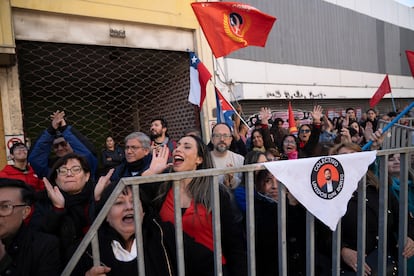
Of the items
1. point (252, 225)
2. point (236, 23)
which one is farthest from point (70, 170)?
point (236, 23)

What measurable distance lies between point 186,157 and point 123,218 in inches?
27.5

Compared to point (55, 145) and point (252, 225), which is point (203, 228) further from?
point (55, 145)

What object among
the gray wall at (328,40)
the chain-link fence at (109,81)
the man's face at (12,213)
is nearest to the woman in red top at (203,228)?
the man's face at (12,213)

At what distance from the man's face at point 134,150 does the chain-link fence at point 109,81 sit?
233 centimetres

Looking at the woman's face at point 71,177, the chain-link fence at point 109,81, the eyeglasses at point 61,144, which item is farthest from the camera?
the chain-link fence at point 109,81

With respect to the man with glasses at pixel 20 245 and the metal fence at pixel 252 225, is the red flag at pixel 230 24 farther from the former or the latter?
the man with glasses at pixel 20 245

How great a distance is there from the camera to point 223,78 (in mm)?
6531

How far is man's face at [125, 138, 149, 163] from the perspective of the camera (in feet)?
8.45

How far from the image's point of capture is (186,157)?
1977mm

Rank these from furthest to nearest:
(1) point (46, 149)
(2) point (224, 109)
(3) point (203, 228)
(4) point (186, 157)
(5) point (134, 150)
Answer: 1. (2) point (224, 109)
2. (1) point (46, 149)
3. (5) point (134, 150)
4. (4) point (186, 157)
5. (3) point (203, 228)

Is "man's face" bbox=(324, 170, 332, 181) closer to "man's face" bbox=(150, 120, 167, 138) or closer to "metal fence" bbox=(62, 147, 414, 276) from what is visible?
"metal fence" bbox=(62, 147, 414, 276)

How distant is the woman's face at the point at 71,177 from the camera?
1.77 meters

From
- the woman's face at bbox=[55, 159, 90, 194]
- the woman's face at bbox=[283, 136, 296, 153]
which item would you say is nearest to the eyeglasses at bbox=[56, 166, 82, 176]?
the woman's face at bbox=[55, 159, 90, 194]

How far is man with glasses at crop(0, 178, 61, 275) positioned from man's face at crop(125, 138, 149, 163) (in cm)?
119
